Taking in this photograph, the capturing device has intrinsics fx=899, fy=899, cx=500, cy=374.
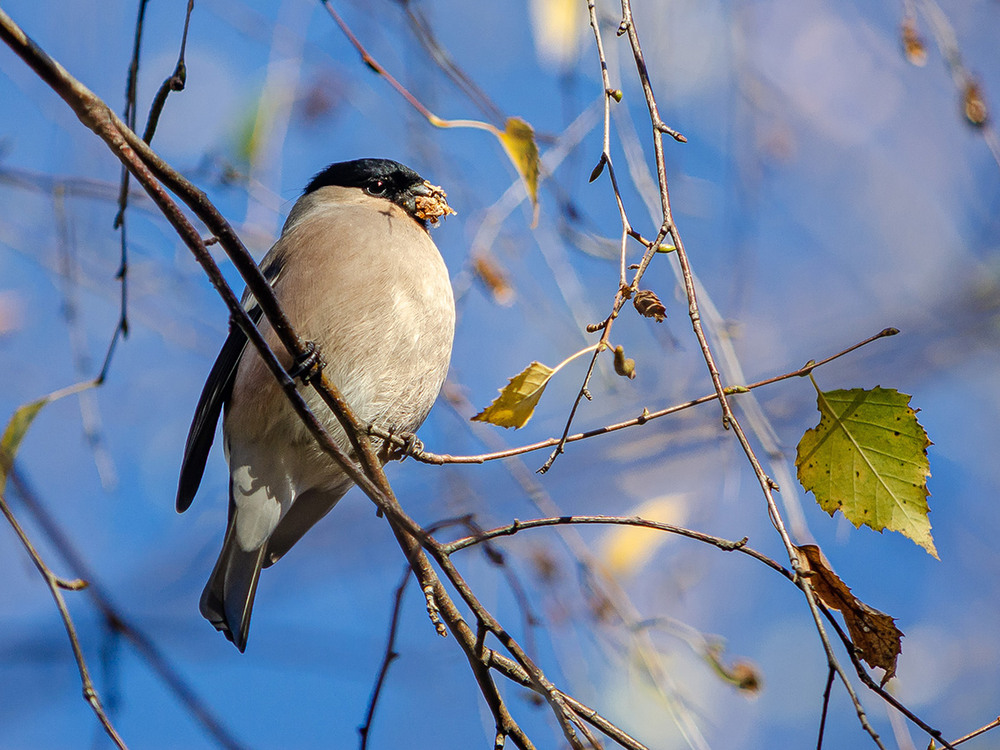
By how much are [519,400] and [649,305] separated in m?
0.32

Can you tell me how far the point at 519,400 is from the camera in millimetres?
1837

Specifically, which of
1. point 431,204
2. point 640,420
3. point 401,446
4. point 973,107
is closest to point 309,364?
point 640,420

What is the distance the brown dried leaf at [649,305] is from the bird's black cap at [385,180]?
5.70ft

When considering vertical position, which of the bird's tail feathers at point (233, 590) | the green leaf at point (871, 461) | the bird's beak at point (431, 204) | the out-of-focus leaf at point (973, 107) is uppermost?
the bird's beak at point (431, 204)

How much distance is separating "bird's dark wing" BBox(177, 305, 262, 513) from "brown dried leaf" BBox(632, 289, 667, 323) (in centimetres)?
151

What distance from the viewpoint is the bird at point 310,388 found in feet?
8.87

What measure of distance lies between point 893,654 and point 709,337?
4.29ft

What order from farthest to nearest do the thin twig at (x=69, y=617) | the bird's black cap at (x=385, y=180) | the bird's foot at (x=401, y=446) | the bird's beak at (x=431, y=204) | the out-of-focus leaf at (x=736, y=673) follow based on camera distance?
1. the bird's black cap at (x=385, y=180)
2. the bird's beak at (x=431, y=204)
3. the bird's foot at (x=401, y=446)
4. the out-of-focus leaf at (x=736, y=673)
5. the thin twig at (x=69, y=617)

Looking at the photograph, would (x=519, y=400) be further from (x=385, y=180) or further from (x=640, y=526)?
(x=385, y=180)

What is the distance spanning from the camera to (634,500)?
3.78 metres

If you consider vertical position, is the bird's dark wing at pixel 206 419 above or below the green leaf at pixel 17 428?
above

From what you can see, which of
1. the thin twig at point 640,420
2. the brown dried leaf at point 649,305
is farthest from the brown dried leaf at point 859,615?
the brown dried leaf at point 649,305

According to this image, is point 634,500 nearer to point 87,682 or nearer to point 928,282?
point 928,282

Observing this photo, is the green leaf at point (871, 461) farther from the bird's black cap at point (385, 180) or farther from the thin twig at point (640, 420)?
the bird's black cap at point (385, 180)
